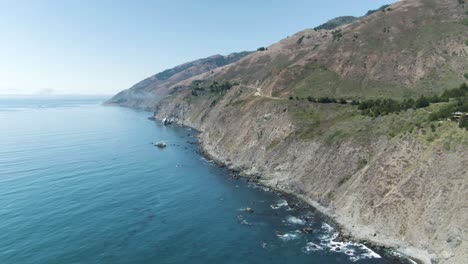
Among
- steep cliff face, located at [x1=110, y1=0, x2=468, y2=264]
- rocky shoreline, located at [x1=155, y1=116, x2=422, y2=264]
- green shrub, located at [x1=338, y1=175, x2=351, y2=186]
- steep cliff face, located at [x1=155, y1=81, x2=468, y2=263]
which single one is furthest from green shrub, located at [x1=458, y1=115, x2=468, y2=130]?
rocky shoreline, located at [x1=155, y1=116, x2=422, y2=264]

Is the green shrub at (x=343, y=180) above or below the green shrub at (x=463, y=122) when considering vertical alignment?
below

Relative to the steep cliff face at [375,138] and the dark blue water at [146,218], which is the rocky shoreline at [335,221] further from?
the dark blue water at [146,218]

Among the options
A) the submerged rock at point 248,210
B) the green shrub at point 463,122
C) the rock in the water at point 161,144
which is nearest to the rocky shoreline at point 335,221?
the submerged rock at point 248,210

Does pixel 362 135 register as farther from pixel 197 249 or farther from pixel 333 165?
pixel 197 249

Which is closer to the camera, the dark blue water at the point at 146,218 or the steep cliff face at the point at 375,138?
the dark blue water at the point at 146,218

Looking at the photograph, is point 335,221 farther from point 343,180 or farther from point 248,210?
point 248,210

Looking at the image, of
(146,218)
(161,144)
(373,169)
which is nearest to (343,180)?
(373,169)
